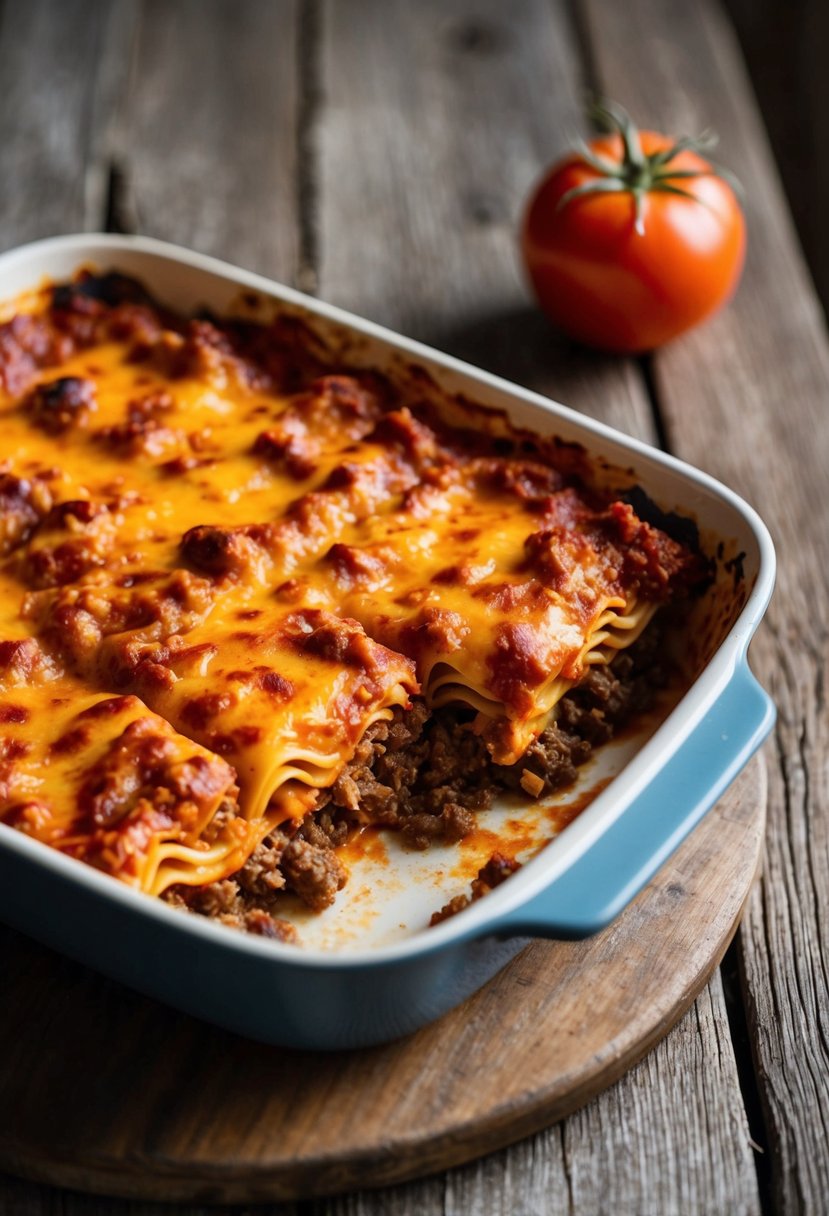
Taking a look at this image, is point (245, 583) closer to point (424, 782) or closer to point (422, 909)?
point (424, 782)

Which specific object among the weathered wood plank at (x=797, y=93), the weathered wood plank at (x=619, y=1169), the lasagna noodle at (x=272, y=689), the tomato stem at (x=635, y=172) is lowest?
the weathered wood plank at (x=619, y=1169)

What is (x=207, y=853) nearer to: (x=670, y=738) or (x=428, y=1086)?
(x=428, y=1086)

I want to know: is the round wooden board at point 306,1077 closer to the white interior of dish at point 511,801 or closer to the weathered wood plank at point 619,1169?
the weathered wood plank at point 619,1169

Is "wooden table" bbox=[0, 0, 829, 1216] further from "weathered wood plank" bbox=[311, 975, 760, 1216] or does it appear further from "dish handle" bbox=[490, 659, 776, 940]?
"dish handle" bbox=[490, 659, 776, 940]

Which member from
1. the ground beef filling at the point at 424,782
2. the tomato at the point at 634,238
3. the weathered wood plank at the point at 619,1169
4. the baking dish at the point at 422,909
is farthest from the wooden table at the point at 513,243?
the ground beef filling at the point at 424,782

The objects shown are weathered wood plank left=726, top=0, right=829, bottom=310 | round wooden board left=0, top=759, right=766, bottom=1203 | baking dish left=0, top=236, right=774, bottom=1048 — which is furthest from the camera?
weathered wood plank left=726, top=0, right=829, bottom=310

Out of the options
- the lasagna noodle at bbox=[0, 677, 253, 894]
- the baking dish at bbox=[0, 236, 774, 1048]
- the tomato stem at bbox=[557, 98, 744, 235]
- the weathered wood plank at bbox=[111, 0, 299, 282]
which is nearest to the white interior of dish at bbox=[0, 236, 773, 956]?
the baking dish at bbox=[0, 236, 774, 1048]
